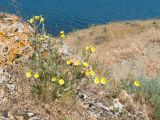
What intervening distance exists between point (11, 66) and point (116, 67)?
317 inches

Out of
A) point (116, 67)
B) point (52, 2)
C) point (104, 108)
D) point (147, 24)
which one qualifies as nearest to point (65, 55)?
point (104, 108)

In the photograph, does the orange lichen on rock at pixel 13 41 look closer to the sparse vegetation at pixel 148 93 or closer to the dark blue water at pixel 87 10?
the sparse vegetation at pixel 148 93

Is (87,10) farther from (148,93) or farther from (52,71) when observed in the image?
(52,71)

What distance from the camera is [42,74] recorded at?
6801 mm

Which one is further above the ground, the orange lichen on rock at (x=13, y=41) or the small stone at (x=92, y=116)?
the orange lichen on rock at (x=13, y=41)

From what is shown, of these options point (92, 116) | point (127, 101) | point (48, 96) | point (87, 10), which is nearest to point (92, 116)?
point (92, 116)

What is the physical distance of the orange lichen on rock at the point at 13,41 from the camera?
7074 mm

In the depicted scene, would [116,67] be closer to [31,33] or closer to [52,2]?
[31,33]

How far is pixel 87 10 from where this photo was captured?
60094mm

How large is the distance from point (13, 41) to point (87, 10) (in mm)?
53254

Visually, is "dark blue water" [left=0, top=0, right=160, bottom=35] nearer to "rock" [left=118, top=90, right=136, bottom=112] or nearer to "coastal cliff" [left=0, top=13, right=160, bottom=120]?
"coastal cliff" [left=0, top=13, right=160, bottom=120]

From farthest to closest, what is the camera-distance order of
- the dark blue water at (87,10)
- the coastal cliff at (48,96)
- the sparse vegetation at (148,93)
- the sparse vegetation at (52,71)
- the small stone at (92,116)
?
1. the dark blue water at (87,10)
2. the sparse vegetation at (148,93)
3. the sparse vegetation at (52,71)
4. the small stone at (92,116)
5. the coastal cliff at (48,96)

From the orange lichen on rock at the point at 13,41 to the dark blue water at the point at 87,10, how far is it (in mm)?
36722

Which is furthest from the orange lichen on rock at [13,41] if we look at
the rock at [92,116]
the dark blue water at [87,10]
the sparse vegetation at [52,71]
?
the dark blue water at [87,10]
